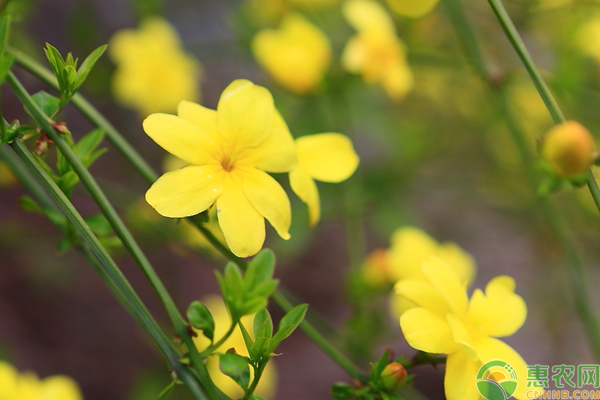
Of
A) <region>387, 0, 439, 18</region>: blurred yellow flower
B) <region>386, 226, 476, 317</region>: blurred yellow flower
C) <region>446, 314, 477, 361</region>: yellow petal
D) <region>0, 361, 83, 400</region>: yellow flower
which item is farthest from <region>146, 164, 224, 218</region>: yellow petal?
<region>387, 0, 439, 18</region>: blurred yellow flower

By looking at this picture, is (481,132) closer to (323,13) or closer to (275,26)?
(323,13)

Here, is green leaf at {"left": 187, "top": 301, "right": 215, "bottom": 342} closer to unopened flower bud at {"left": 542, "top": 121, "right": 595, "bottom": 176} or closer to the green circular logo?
the green circular logo

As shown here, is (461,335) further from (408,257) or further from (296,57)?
(296,57)

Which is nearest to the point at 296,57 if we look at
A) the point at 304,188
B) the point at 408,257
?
the point at 408,257

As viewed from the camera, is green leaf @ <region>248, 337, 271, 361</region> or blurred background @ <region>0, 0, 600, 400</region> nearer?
Result: green leaf @ <region>248, 337, 271, 361</region>

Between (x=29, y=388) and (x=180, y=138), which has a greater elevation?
(x=180, y=138)

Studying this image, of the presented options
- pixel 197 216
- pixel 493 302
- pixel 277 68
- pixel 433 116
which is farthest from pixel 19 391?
pixel 433 116

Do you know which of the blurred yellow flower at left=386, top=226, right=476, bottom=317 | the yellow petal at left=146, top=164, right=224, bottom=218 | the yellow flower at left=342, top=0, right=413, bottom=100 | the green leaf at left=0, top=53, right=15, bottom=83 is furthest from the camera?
the yellow flower at left=342, top=0, right=413, bottom=100
